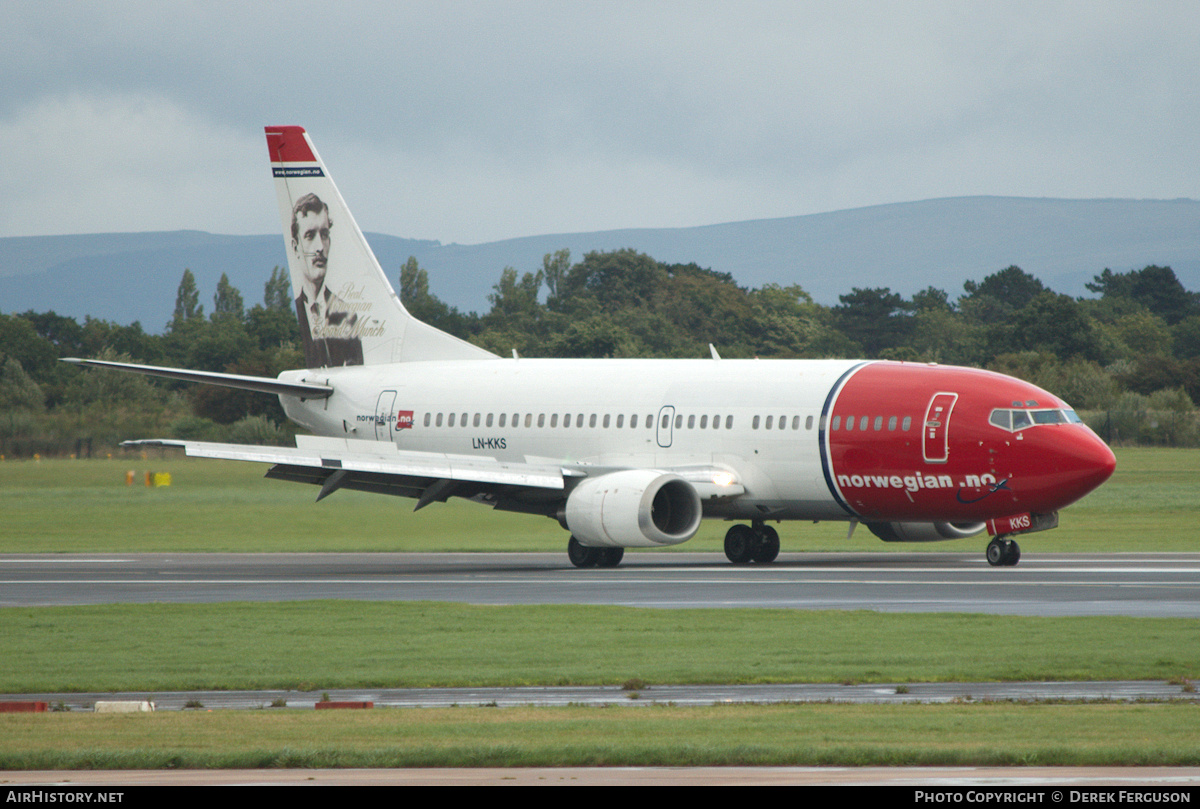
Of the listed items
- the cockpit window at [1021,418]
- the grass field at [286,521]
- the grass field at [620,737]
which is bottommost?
→ the grass field at [286,521]

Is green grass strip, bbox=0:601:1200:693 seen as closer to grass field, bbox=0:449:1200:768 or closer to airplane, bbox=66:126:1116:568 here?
grass field, bbox=0:449:1200:768

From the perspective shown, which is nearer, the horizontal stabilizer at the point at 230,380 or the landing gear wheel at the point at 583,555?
the landing gear wheel at the point at 583,555

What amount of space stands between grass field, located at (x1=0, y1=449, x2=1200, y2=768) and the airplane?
11.1 meters

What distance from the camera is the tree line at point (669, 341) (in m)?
68.5

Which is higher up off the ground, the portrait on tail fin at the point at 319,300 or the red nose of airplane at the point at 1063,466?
the portrait on tail fin at the point at 319,300

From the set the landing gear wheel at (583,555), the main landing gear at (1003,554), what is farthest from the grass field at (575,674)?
the main landing gear at (1003,554)

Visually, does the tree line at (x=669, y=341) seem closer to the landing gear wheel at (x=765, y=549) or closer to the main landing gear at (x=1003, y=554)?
the landing gear wheel at (x=765, y=549)

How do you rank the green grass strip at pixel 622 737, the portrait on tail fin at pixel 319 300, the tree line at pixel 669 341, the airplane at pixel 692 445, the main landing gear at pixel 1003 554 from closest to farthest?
the green grass strip at pixel 622 737, the airplane at pixel 692 445, the main landing gear at pixel 1003 554, the portrait on tail fin at pixel 319 300, the tree line at pixel 669 341

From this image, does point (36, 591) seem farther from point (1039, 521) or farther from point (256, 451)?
point (1039, 521)

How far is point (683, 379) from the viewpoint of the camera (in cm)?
4044

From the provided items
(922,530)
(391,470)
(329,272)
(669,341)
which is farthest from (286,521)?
(669,341)

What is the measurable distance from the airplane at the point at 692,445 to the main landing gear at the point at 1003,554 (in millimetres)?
50

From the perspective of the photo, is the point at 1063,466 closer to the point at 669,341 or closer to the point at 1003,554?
the point at 1003,554
